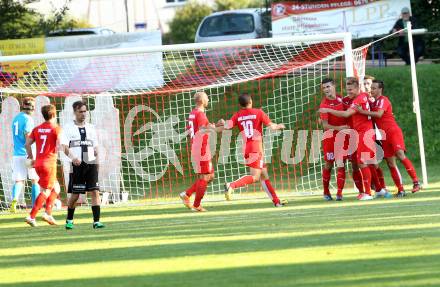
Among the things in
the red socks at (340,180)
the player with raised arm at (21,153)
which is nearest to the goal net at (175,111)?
the player with raised arm at (21,153)

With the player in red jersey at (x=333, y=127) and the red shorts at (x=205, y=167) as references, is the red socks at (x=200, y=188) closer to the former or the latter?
the red shorts at (x=205, y=167)

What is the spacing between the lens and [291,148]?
2248 centimetres

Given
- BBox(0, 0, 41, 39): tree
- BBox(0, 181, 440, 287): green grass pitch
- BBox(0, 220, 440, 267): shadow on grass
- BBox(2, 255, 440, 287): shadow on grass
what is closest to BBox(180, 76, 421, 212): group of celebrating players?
BBox(0, 181, 440, 287): green grass pitch

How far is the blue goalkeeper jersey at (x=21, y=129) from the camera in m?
16.1

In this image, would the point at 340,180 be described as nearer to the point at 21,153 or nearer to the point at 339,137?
the point at 339,137

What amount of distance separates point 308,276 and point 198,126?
22.7ft

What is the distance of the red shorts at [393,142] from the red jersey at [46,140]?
5.06m

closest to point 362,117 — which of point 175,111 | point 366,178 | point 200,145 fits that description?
point 366,178

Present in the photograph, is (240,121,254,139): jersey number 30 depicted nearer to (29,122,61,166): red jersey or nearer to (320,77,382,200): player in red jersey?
(320,77,382,200): player in red jersey

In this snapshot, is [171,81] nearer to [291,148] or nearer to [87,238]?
[291,148]

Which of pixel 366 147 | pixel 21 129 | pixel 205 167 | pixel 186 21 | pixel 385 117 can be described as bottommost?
pixel 205 167

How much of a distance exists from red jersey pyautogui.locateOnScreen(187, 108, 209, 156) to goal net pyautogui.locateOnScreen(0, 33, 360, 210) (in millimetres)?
3952


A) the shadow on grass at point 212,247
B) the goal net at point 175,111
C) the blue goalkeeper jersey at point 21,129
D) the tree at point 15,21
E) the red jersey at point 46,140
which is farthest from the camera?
the tree at point 15,21

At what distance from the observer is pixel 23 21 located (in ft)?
95.6
